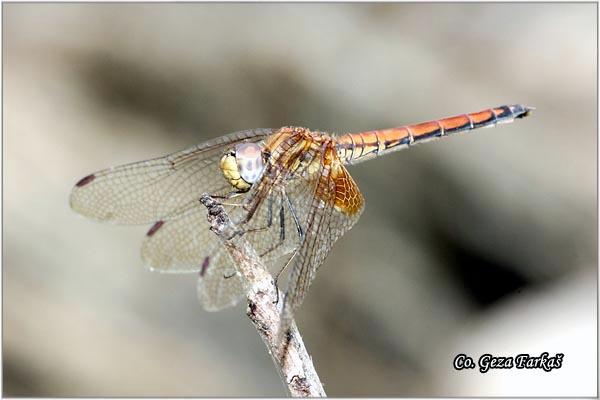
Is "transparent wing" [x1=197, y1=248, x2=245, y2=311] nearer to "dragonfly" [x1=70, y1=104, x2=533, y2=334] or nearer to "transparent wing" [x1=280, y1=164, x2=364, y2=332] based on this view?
"dragonfly" [x1=70, y1=104, x2=533, y2=334]

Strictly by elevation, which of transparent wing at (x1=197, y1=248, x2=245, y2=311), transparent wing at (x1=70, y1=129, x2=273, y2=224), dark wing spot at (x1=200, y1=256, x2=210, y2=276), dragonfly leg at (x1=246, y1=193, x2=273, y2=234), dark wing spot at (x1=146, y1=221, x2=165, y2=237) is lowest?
transparent wing at (x1=197, y1=248, x2=245, y2=311)

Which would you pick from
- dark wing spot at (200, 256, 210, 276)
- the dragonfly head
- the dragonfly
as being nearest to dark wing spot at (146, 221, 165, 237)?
the dragonfly

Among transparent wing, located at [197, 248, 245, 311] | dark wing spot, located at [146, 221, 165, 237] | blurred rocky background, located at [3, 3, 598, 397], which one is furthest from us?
blurred rocky background, located at [3, 3, 598, 397]

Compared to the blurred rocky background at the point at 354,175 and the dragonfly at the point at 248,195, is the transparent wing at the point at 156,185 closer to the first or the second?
the dragonfly at the point at 248,195

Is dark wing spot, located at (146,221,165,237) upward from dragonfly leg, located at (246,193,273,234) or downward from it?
downward

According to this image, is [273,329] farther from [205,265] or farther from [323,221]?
[205,265]

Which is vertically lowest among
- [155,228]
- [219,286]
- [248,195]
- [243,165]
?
[219,286]

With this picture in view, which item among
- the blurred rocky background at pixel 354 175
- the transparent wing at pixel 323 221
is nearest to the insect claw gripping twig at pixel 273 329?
the transparent wing at pixel 323 221

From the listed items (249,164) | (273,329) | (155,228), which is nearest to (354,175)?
(155,228)
